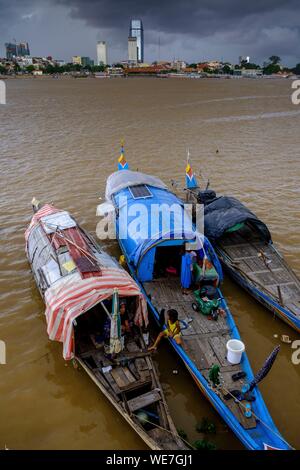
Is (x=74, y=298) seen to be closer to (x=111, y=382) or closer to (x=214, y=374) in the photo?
(x=111, y=382)

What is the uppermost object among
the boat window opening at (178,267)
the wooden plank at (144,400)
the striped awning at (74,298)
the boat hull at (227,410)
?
the striped awning at (74,298)

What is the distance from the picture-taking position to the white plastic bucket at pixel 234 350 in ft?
27.0

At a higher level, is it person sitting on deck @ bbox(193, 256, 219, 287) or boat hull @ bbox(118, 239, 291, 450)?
person sitting on deck @ bbox(193, 256, 219, 287)

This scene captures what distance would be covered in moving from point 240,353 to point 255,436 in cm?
181

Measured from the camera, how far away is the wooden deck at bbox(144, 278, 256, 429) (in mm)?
7891

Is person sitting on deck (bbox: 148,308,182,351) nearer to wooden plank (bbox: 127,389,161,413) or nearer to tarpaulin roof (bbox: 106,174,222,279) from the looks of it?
wooden plank (bbox: 127,389,161,413)

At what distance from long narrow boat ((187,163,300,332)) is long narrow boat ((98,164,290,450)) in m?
1.37

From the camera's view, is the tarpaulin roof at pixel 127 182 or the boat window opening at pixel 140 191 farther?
the tarpaulin roof at pixel 127 182

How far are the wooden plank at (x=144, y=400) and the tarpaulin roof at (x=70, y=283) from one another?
184 centimetres
